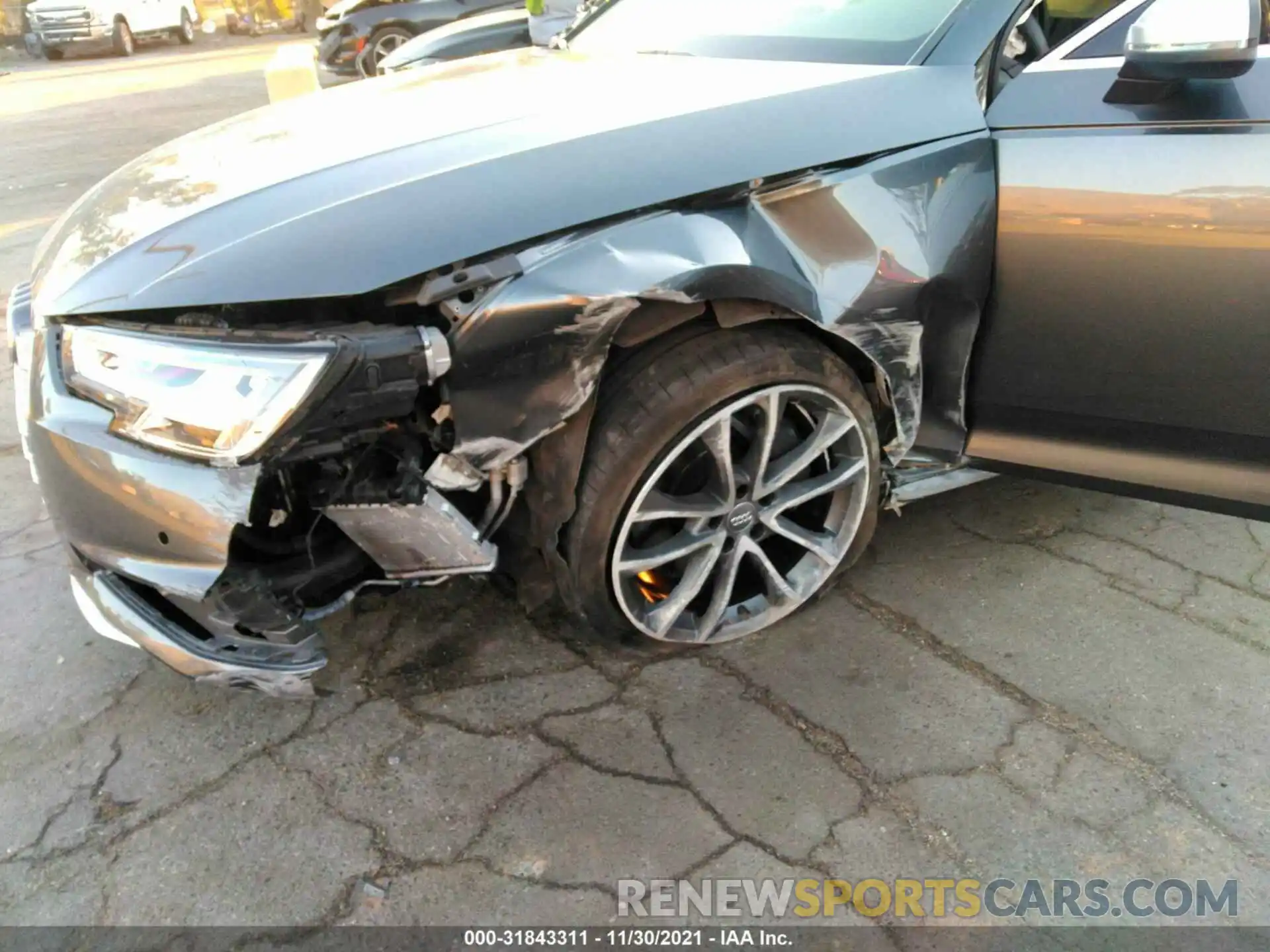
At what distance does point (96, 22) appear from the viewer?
1434cm

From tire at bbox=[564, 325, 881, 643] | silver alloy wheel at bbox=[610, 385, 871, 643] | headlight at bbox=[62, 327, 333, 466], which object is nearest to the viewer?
headlight at bbox=[62, 327, 333, 466]

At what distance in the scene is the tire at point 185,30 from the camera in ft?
53.6

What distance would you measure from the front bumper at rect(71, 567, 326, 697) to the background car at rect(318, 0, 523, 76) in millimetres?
9200

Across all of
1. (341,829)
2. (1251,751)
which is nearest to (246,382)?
(341,829)

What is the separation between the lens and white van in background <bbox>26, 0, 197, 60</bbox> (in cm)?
1423

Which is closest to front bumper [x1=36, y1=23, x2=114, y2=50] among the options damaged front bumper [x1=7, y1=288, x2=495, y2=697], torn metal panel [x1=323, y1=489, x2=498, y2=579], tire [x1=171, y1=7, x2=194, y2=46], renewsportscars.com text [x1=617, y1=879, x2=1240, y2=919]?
tire [x1=171, y1=7, x2=194, y2=46]

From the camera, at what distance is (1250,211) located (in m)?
1.81

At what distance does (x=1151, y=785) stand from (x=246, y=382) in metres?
1.95

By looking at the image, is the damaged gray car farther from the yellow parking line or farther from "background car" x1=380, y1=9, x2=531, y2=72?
the yellow parking line

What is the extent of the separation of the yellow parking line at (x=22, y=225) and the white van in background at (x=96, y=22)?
11069 mm

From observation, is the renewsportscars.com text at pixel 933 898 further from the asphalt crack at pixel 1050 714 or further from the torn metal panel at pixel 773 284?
the torn metal panel at pixel 773 284

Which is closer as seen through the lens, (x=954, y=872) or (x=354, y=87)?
(x=954, y=872)

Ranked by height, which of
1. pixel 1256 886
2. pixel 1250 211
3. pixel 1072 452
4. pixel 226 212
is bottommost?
pixel 1256 886

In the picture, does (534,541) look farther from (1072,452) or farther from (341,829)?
(1072,452)
